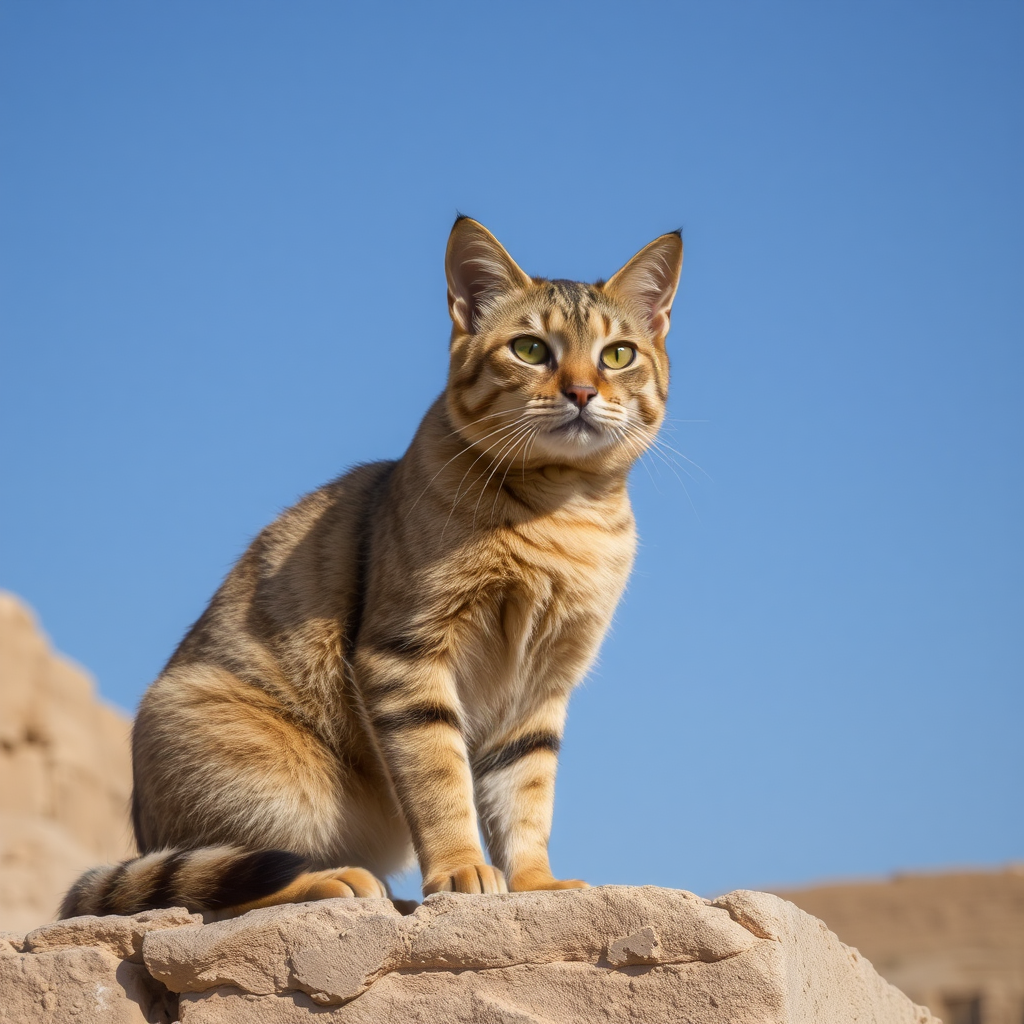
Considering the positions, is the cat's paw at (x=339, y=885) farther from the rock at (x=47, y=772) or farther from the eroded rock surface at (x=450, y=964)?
the rock at (x=47, y=772)

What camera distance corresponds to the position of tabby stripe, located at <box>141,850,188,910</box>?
2.83m

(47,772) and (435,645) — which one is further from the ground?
(47,772)

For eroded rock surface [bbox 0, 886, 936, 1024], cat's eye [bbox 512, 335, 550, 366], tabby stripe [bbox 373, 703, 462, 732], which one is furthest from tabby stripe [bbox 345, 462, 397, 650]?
eroded rock surface [bbox 0, 886, 936, 1024]

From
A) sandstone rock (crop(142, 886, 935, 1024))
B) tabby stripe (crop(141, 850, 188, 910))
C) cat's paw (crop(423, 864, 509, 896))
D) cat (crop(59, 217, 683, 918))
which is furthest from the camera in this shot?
cat (crop(59, 217, 683, 918))

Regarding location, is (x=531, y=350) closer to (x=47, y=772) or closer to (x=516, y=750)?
(x=516, y=750)

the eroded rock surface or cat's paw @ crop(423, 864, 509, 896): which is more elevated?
cat's paw @ crop(423, 864, 509, 896)

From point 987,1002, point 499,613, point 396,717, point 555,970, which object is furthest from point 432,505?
point 987,1002

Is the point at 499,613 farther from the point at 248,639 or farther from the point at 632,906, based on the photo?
the point at 632,906

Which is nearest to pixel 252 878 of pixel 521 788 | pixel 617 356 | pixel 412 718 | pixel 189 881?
pixel 189 881

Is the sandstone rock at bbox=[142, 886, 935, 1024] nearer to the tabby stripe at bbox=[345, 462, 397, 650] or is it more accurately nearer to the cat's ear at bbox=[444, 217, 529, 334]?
the tabby stripe at bbox=[345, 462, 397, 650]

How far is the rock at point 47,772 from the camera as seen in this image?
13.8 metres

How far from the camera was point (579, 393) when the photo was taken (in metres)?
3.14

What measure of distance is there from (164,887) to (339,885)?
17.6 inches

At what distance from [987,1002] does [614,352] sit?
1342 cm
